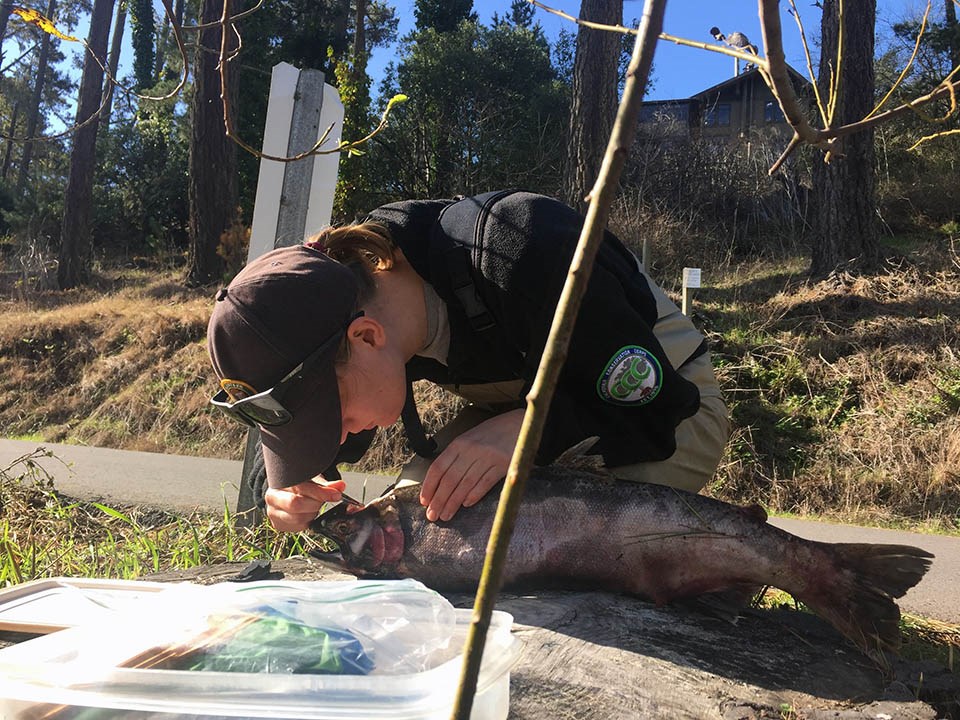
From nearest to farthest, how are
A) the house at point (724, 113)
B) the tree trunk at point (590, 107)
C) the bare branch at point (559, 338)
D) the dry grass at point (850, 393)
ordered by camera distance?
1. the bare branch at point (559, 338)
2. the dry grass at point (850, 393)
3. the tree trunk at point (590, 107)
4. the house at point (724, 113)

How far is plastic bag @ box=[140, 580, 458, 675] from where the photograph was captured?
115cm

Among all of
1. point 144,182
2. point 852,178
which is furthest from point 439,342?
point 144,182

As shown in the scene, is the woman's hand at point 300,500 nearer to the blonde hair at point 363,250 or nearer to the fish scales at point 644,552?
the fish scales at point 644,552

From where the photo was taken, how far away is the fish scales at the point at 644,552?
1.85 meters

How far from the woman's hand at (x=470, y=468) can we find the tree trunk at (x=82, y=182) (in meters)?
15.4

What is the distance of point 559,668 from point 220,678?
77 centimetres

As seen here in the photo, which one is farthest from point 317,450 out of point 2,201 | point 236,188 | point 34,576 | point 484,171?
point 2,201

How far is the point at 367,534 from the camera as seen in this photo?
Result: 229cm

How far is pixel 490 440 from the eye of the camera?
206 centimetres

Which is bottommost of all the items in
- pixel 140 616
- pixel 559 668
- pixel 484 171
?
pixel 559 668

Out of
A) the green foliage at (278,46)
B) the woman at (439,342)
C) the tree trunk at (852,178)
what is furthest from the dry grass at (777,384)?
the green foliage at (278,46)

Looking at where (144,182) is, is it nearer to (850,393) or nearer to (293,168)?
(293,168)

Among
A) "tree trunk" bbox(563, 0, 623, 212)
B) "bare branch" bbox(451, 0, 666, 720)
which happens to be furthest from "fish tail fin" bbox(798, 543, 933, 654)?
"tree trunk" bbox(563, 0, 623, 212)

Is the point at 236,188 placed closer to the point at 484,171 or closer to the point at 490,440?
the point at 484,171
